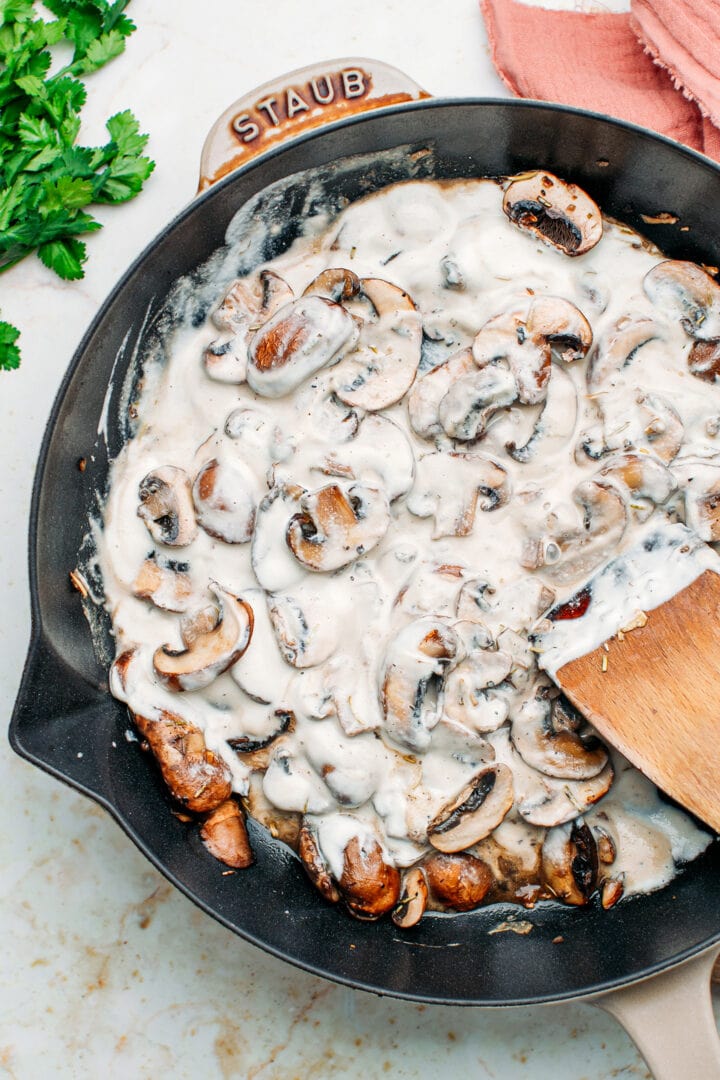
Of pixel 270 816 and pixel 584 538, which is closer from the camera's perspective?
pixel 584 538

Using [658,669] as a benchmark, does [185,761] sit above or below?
below

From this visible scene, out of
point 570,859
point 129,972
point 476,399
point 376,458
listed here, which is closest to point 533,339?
point 476,399

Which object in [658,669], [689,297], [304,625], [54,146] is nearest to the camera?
[658,669]

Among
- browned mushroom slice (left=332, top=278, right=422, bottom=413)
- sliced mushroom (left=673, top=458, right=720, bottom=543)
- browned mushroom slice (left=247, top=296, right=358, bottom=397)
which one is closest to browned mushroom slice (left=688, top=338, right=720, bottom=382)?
sliced mushroom (left=673, top=458, right=720, bottom=543)

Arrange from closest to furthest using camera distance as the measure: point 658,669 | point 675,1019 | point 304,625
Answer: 1. point 675,1019
2. point 658,669
3. point 304,625

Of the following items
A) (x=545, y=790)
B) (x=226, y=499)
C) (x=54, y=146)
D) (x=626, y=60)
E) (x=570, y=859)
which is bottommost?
(x=570, y=859)

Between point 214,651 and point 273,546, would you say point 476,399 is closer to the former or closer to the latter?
point 273,546
